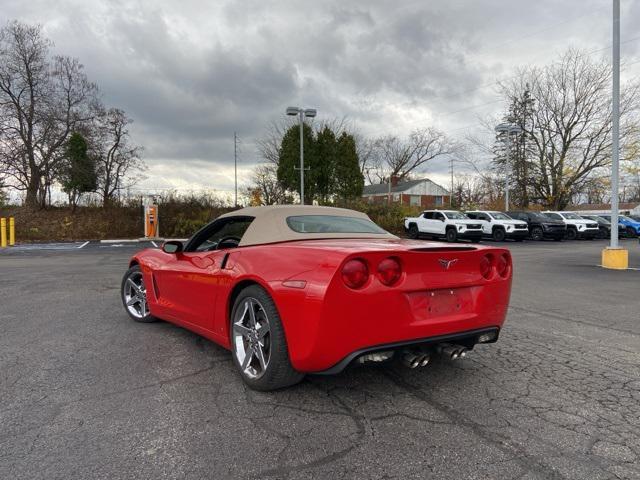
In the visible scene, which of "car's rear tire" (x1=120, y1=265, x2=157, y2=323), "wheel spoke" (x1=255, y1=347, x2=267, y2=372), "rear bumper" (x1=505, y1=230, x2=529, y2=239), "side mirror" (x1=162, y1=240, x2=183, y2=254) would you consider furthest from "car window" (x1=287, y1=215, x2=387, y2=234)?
"rear bumper" (x1=505, y1=230, x2=529, y2=239)

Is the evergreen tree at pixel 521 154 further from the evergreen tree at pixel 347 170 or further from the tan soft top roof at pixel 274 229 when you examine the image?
the tan soft top roof at pixel 274 229

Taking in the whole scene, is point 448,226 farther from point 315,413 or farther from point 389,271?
point 315,413

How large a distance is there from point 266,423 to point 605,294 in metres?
7.22

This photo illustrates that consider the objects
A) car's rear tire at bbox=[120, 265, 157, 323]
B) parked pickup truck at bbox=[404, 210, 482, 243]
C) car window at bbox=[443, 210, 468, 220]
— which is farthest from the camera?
car window at bbox=[443, 210, 468, 220]

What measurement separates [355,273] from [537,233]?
26260 millimetres

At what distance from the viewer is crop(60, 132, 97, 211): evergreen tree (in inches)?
1006

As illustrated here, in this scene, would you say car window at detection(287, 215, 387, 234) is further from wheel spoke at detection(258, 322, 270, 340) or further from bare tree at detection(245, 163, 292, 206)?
bare tree at detection(245, 163, 292, 206)

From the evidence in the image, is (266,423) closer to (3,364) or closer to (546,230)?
(3,364)

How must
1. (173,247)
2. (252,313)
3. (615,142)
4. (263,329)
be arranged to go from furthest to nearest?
(615,142) < (173,247) < (252,313) < (263,329)

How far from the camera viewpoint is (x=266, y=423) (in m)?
2.76

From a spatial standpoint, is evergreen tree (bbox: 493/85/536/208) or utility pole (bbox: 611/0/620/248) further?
evergreen tree (bbox: 493/85/536/208)

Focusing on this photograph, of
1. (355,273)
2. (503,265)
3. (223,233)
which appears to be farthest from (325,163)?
(355,273)

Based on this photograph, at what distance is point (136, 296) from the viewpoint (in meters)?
5.52

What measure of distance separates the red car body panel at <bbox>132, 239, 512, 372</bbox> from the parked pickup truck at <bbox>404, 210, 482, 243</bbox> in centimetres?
2120
